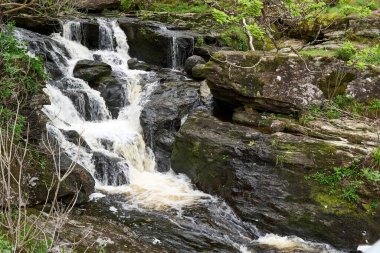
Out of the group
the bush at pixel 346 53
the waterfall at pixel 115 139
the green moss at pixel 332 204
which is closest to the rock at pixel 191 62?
the waterfall at pixel 115 139

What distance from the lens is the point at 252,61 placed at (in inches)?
358

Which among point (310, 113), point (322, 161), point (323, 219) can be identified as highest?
point (310, 113)

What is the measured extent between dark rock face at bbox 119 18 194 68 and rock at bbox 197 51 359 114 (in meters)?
5.39

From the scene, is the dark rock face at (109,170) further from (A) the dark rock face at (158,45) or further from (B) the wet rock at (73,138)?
(A) the dark rock face at (158,45)

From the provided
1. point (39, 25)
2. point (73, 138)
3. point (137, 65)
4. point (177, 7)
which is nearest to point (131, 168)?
point (73, 138)

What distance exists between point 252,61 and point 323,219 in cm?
395

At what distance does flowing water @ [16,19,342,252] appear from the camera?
6816 millimetres

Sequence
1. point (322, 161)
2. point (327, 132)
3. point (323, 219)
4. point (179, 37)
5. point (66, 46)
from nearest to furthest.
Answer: point (323, 219) < point (322, 161) < point (327, 132) < point (66, 46) < point (179, 37)

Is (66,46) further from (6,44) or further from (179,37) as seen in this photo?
(6,44)

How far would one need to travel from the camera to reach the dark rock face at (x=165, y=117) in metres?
9.80

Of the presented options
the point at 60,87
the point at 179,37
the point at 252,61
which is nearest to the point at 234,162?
the point at 252,61

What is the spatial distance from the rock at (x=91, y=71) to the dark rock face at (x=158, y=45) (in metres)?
2.64

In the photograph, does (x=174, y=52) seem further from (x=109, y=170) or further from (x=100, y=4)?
(x=109, y=170)

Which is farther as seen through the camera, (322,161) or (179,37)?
(179,37)
